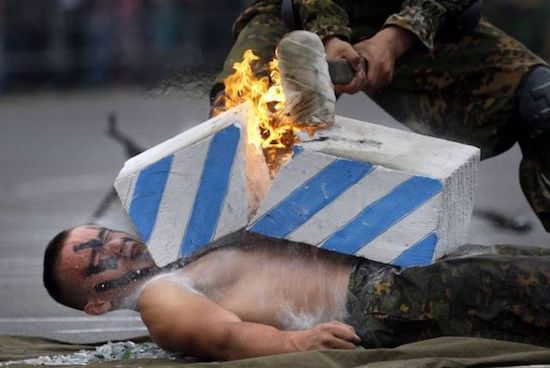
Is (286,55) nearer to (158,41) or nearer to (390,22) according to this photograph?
(390,22)

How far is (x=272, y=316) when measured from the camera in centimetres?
525

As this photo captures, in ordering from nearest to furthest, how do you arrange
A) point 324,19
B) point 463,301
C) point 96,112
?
point 463,301 < point 324,19 < point 96,112

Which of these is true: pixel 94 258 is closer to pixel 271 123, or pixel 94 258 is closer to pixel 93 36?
pixel 271 123

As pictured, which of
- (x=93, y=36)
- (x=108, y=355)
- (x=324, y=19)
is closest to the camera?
(x=108, y=355)

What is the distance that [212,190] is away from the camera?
530cm

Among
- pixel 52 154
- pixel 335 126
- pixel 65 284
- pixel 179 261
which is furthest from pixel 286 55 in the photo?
pixel 52 154

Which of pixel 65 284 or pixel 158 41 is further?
pixel 158 41

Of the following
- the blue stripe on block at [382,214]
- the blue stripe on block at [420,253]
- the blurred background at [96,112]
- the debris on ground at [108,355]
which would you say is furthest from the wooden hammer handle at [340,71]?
the blurred background at [96,112]

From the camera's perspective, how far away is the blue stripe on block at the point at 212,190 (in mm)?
5273

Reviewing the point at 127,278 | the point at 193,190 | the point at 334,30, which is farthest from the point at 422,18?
the point at 127,278

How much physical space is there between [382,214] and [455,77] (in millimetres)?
1280

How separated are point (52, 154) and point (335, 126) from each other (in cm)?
880

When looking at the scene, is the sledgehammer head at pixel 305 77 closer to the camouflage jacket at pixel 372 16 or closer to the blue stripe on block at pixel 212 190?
the blue stripe on block at pixel 212 190

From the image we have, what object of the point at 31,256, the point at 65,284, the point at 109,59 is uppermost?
the point at 65,284
